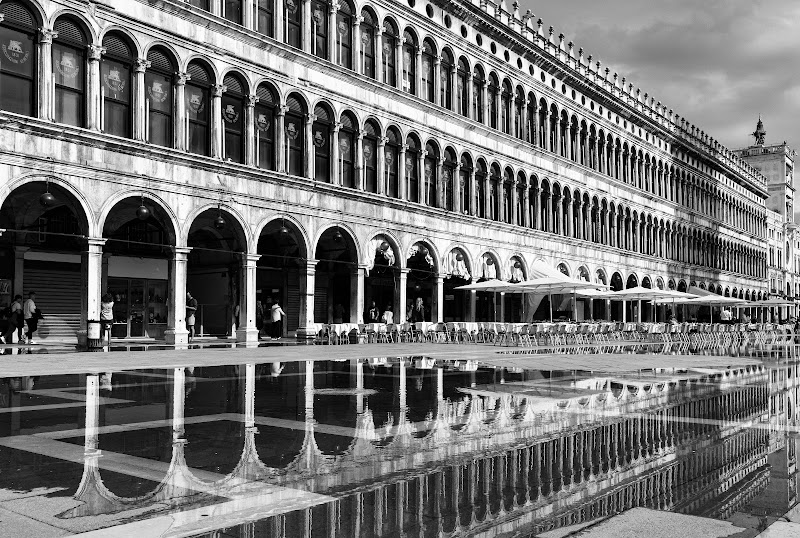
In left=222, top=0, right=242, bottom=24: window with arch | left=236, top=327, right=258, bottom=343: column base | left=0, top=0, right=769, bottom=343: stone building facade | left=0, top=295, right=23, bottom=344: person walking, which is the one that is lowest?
left=236, top=327, right=258, bottom=343: column base

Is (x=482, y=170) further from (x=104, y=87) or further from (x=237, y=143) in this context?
(x=104, y=87)

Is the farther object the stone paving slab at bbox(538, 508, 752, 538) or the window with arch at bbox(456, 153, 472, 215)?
the window with arch at bbox(456, 153, 472, 215)

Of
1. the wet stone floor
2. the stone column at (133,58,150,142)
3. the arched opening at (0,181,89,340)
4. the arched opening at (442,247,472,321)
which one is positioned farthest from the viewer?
the arched opening at (442,247,472,321)

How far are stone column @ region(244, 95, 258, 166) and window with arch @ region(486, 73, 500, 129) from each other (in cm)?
1809

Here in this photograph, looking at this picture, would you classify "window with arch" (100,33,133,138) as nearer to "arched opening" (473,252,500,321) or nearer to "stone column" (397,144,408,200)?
"stone column" (397,144,408,200)

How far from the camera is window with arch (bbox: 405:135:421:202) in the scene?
37.4 metres

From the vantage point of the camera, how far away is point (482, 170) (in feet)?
140

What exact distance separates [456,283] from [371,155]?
10336mm

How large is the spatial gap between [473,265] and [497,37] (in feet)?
41.6

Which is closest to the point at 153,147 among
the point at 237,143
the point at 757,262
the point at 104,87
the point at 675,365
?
the point at 104,87

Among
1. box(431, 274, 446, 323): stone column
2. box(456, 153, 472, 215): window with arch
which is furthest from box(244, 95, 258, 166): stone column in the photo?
box(456, 153, 472, 215): window with arch

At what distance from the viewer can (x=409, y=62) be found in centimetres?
3781

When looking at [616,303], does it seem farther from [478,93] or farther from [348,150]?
[348,150]

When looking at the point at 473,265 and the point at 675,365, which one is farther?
the point at 473,265
